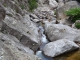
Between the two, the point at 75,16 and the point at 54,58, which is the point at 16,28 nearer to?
the point at 54,58

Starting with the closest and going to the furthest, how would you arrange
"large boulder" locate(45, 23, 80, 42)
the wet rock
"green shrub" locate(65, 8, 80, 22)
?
the wet rock < "large boulder" locate(45, 23, 80, 42) < "green shrub" locate(65, 8, 80, 22)

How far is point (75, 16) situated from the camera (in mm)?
21141

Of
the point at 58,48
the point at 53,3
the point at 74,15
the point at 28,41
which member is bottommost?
the point at 53,3

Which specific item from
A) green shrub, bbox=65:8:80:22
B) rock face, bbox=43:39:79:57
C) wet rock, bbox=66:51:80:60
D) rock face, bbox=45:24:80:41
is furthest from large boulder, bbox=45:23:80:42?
green shrub, bbox=65:8:80:22

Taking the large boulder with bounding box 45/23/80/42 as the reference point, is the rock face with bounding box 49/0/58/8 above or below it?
below

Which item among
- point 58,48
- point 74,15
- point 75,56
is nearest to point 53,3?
point 74,15

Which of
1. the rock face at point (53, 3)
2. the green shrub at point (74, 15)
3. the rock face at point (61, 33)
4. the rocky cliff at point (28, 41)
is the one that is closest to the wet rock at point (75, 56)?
the rocky cliff at point (28, 41)

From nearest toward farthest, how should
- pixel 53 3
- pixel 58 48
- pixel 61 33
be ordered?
1. pixel 58 48
2. pixel 61 33
3. pixel 53 3

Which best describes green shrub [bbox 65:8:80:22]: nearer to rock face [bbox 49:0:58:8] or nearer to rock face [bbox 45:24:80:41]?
rock face [bbox 45:24:80:41]

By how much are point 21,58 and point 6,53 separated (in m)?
0.88

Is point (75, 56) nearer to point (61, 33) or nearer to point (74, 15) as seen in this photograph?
point (61, 33)

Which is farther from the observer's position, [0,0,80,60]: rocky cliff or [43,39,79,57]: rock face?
[43,39,79,57]: rock face

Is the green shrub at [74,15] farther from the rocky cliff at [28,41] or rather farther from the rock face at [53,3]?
the rock face at [53,3]

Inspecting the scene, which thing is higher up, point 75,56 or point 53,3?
point 75,56
